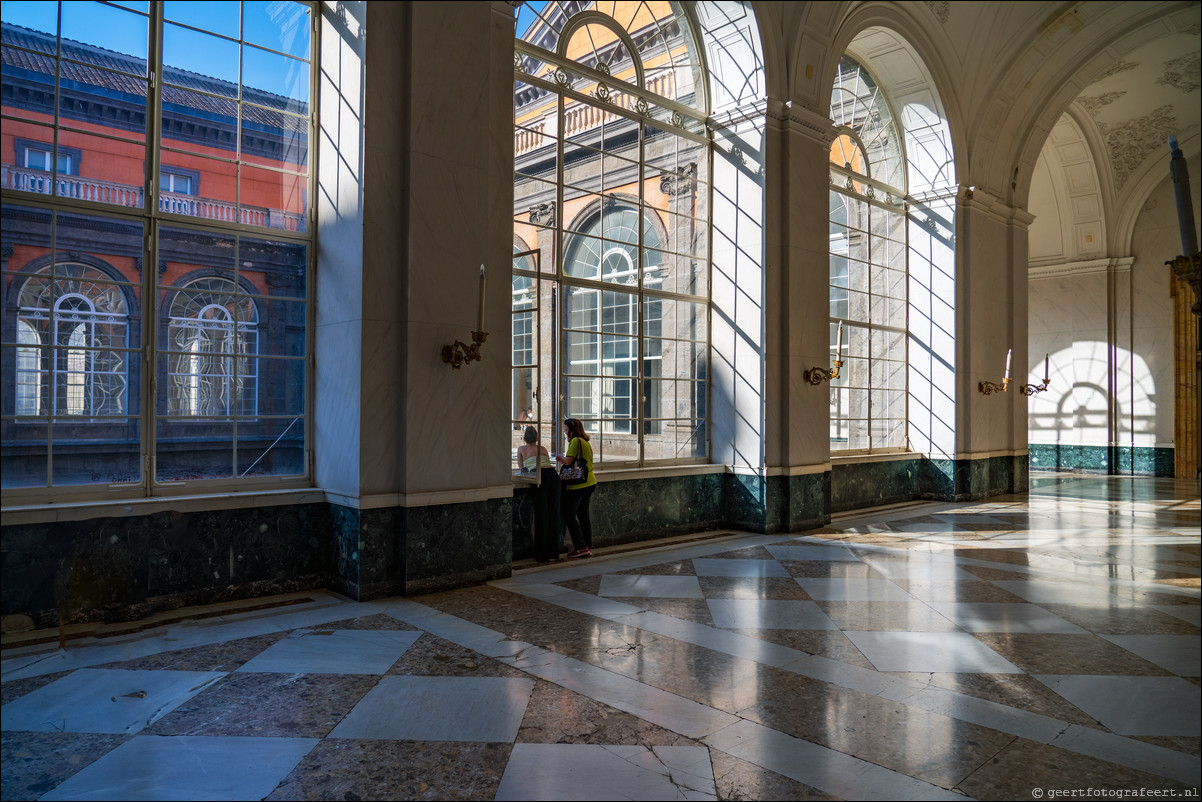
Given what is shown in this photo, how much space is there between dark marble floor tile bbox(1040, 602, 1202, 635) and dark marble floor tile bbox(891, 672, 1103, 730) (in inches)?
50.3

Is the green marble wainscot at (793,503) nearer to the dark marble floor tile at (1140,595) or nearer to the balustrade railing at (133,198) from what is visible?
the dark marble floor tile at (1140,595)

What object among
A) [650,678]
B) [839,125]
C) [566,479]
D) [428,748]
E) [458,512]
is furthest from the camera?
[839,125]

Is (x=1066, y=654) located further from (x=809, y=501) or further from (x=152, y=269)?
(x=152, y=269)

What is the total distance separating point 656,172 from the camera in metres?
8.83

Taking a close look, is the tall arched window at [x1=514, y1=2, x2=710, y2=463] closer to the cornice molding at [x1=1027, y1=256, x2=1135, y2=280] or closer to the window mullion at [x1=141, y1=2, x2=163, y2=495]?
the window mullion at [x1=141, y1=2, x2=163, y2=495]

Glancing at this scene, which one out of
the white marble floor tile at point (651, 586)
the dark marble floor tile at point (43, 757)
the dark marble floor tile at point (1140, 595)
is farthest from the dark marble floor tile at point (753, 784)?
the dark marble floor tile at point (1140, 595)

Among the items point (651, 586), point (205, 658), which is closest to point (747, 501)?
point (651, 586)

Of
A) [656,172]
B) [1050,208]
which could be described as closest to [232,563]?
[656,172]

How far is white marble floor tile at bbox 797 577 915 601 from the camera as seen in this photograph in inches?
226

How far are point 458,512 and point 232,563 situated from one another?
1618 millimetres

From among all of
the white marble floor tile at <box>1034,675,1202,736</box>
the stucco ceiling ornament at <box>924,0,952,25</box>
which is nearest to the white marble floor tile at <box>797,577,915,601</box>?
the white marble floor tile at <box>1034,675,1202,736</box>

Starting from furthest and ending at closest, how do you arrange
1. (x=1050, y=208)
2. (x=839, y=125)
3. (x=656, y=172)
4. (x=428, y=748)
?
(x=1050, y=208) < (x=839, y=125) < (x=656, y=172) < (x=428, y=748)

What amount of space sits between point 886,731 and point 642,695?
44.2 inches

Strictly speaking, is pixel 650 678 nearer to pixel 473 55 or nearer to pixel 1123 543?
pixel 473 55
